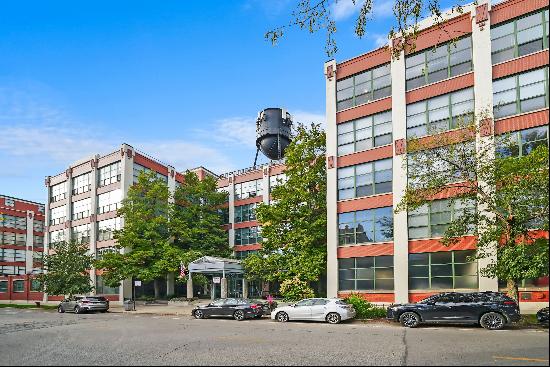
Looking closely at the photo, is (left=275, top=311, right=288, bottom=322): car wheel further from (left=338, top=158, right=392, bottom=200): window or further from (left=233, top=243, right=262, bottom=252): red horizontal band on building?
(left=233, top=243, right=262, bottom=252): red horizontal band on building

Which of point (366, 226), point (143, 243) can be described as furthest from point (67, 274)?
point (366, 226)

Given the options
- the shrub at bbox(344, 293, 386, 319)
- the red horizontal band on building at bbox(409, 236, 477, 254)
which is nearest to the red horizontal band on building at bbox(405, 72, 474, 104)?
the red horizontal band on building at bbox(409, 236, 477, 254)

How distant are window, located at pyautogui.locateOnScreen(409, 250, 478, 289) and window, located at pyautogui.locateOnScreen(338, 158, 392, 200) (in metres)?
5.07

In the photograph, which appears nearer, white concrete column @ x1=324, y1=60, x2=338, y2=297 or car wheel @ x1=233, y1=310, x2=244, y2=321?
car wheel @ x1=233, y1=310, x2=244, y2=321

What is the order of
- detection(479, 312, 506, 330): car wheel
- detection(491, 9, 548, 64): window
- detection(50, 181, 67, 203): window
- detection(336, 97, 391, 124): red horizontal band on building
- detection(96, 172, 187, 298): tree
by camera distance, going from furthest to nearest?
detection(50, 181, 67, 203): window < detection(96, 172, 187, 298): tree < detection(336, 97, 391, 124): red horizontal band on building < detection(491, 9, 548, 64): window < detection(479, 312, 506, 330): car wheel

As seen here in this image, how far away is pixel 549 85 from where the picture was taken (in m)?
26.3

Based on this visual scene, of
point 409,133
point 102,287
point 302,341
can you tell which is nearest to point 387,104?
point 409,133

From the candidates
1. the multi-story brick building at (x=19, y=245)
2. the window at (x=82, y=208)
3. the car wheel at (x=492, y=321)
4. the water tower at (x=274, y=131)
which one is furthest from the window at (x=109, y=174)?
the car wheel at (x=492, y=321)

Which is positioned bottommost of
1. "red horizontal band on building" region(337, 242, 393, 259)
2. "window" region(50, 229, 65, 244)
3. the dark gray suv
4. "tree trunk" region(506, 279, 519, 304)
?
Result: the dark gray suv

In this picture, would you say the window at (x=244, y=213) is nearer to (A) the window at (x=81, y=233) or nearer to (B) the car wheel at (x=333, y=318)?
(A) the window at (x=81, y=233)

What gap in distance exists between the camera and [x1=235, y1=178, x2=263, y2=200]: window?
2401 inches

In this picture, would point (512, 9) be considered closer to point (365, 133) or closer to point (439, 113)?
point (439, 113)

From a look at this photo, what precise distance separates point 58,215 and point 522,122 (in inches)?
2208

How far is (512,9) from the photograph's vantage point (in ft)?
94.7
